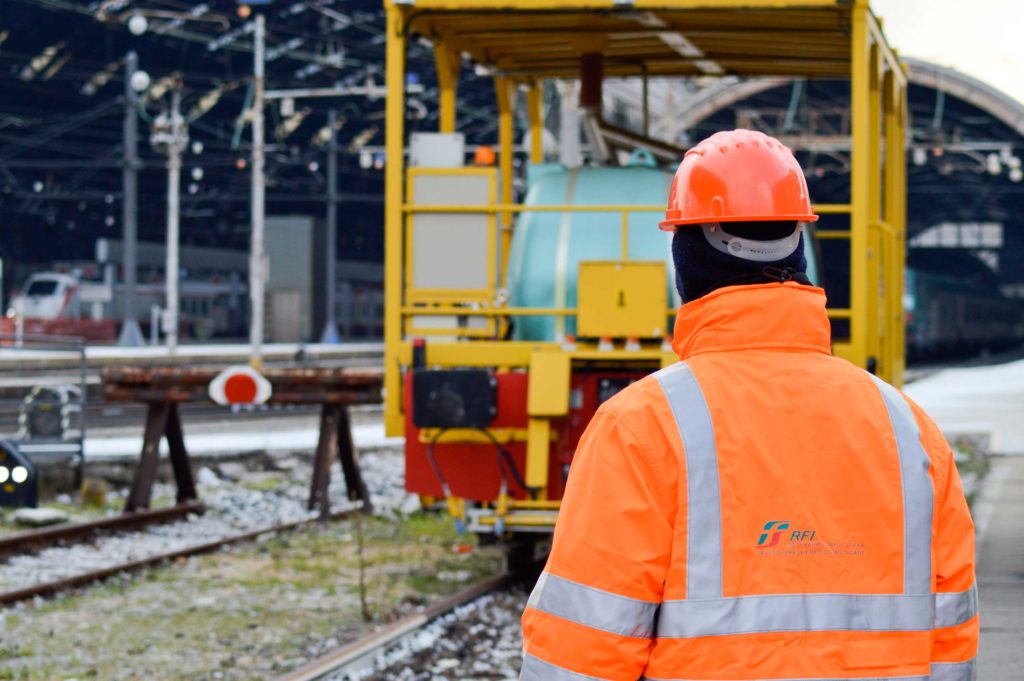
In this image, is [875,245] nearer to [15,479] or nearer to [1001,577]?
[1001,577]

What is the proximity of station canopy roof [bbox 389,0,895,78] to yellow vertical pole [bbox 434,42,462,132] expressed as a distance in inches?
3.1

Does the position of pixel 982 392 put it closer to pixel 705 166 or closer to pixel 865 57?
pixel 865 57

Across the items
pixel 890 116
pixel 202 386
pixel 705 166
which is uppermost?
pixel 890 116

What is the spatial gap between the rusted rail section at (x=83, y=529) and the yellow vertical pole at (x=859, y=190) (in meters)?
6.27

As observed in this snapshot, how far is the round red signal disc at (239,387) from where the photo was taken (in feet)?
40.2

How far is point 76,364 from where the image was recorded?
100 ft

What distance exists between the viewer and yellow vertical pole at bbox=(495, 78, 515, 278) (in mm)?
9227

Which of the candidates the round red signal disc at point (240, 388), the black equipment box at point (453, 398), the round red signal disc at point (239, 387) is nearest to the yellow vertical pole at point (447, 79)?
the black equipment box at point (453, 398)

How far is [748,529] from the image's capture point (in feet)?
7.13

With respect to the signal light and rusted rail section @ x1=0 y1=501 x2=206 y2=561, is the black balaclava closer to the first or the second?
the signal light

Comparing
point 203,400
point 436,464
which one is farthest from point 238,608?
point 203,400

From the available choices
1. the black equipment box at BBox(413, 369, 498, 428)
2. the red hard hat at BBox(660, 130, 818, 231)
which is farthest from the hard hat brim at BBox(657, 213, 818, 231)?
the black equipment box at BBox(413, 369, 498, 428)

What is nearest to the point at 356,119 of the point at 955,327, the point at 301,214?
the point at 301,214

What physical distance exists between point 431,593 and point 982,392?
21.4m
